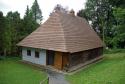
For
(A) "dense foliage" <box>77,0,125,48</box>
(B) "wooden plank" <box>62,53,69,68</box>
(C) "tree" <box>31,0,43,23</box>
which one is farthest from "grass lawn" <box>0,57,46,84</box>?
(C) "tree" <box>31,0,43,23</box>

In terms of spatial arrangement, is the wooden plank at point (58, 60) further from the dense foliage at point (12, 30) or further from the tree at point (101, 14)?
the tree at point (101, 14)

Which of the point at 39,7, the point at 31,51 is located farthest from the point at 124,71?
the point at 39,7

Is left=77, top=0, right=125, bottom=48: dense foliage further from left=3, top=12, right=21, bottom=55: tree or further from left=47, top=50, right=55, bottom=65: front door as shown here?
left=47, top=50, right=55, bottom=65: front door

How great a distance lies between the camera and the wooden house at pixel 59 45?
2557 cm

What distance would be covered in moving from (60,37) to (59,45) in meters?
1.41

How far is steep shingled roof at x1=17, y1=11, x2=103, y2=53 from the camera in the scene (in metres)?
26.0

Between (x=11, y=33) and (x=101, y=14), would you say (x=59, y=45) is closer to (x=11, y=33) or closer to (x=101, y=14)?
(x=11, y=33)

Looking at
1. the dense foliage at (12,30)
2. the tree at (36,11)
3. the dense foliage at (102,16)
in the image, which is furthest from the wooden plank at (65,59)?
the tree at (36,11)

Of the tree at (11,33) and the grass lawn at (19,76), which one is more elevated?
the tree at (11,33)

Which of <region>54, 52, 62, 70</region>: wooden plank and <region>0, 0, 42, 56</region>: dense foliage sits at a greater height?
<region>0, 0, 42, 56</region>: dense foliage

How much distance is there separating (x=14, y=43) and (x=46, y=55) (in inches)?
285

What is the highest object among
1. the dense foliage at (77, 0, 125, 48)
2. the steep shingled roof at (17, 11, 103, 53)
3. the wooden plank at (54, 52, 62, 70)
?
the dense foliage at (77, 0, 125, 48)

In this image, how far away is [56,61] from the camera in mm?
26234

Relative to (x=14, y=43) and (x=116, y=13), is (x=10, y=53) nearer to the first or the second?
(x=14, y=43)
